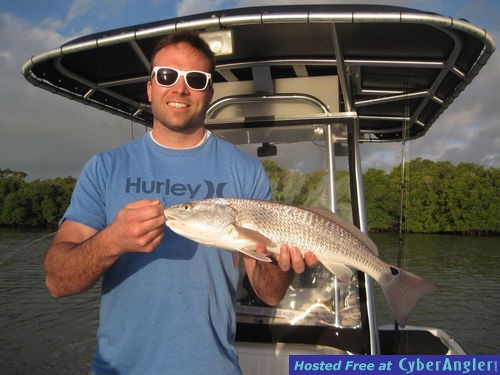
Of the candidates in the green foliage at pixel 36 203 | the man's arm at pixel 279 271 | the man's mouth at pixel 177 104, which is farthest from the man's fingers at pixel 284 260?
the green foliage at pixel 36 203

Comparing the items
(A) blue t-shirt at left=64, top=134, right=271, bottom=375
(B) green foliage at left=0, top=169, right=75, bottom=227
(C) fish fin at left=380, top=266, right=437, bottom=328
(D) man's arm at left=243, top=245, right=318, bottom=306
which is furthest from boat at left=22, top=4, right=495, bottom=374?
(B) green foliage at left=0, top=169, right=75, bottom=227

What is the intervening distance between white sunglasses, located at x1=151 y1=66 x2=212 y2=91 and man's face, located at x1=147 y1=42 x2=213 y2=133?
0.07ft

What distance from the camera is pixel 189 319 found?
7.14 feet

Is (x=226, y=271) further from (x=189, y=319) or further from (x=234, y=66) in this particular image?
→ (x=234, y=66)

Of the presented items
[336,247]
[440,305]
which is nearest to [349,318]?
[336,247]

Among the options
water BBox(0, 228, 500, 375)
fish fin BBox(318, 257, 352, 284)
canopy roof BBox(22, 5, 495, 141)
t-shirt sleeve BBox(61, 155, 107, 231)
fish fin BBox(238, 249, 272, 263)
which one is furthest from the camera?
water BBox(0, 228, 500, 375)

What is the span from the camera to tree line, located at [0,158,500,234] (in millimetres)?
54031

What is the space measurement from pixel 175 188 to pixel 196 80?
65 centimetres

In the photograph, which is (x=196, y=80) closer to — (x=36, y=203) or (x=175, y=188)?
(x=175, y=188)

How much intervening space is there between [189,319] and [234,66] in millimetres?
3189

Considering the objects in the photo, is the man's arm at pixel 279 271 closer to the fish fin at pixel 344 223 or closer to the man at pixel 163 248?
the man at pixel 163 248

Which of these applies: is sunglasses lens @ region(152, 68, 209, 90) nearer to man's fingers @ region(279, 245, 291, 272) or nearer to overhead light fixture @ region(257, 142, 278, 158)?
man's fingers @ region(279, 245, 291, 272)

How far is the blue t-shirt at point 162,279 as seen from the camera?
2.14m

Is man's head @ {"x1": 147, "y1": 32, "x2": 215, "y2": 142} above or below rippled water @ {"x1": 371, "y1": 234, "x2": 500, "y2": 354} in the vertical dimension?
above
